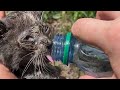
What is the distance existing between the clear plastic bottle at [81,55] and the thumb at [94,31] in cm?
34

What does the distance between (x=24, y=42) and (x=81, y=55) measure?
419mm

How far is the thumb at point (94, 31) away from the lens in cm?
186

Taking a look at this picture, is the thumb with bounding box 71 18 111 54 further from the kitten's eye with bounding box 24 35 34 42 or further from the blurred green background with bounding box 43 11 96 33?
the blurred green background with bounding box 43 11 96 33

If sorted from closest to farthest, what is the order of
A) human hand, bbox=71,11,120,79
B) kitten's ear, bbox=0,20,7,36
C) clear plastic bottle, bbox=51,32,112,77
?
human hand, bbox=71,11,120,79
clear plastic bottle, bbox=51,32,112,77
kitten's ear, bbox=0,20,7,36

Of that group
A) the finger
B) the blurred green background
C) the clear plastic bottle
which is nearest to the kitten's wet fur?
the clear plastic bottle

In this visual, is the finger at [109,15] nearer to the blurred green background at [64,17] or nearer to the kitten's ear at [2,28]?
the kitten's ear at [2,28]

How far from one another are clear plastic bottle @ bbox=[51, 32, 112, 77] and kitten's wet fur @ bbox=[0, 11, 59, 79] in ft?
0.68

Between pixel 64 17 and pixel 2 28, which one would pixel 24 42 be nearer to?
Answer: pixel 2 28

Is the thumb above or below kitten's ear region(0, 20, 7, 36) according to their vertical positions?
above

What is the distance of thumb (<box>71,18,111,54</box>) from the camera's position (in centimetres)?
186

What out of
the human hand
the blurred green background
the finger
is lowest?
the blurred green background

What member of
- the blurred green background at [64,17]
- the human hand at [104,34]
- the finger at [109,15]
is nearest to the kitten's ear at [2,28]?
Answer: the finger at [109,15]

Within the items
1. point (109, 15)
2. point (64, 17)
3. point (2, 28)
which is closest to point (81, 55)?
point (109, 15)
